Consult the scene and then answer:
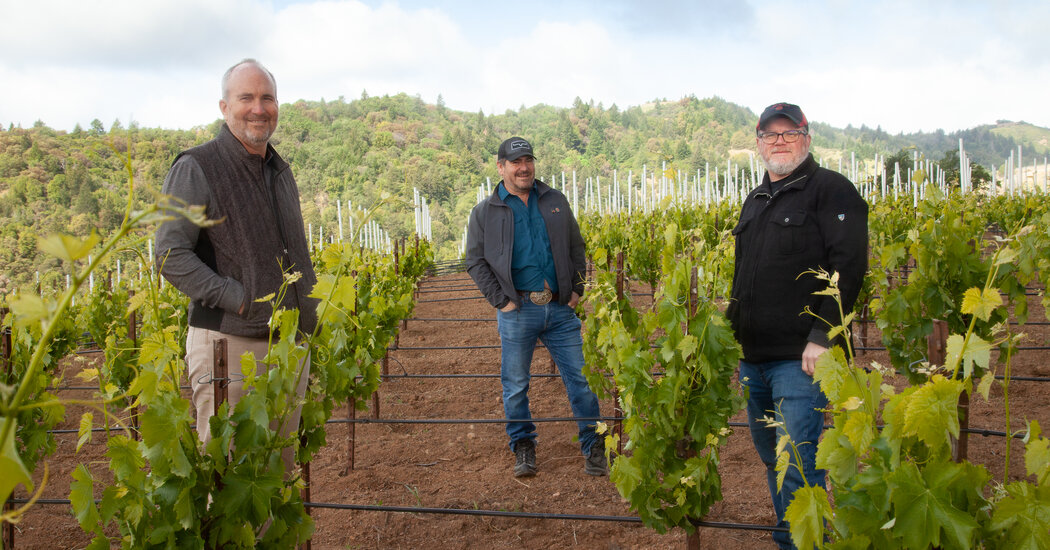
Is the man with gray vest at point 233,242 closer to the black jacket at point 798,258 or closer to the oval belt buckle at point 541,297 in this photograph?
the oval belt buckle at point 541,297

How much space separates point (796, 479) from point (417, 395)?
4.01 meters

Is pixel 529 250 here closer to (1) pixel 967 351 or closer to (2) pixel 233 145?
(2) pixel 233 145

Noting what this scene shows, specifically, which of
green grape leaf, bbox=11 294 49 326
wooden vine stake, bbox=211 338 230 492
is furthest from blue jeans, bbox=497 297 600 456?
green grape leaf, bbox=11 294 49 326

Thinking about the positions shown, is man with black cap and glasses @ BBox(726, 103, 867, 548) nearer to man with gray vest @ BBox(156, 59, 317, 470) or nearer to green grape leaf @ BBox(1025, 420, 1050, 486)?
green grape leaf @ BBox(1025, 420, 1050, 486)

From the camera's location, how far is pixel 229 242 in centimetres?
232

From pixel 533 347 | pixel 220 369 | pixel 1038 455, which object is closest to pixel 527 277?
pixel 533 347

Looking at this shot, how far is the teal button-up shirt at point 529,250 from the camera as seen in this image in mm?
3758

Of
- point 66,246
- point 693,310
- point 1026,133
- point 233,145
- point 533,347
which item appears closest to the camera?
point 66,246

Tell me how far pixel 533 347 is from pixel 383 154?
172 feet

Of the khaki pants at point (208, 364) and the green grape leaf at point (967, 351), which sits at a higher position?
the green grape leaf at point (967, 351)

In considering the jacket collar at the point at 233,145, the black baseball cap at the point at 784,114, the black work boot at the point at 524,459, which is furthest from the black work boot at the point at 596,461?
the jacket collar at the point at 233,145

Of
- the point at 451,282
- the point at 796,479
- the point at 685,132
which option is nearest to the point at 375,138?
the point at 685,132

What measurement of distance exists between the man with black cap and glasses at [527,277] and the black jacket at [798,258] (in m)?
1.38

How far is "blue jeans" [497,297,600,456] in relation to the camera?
148 inches
